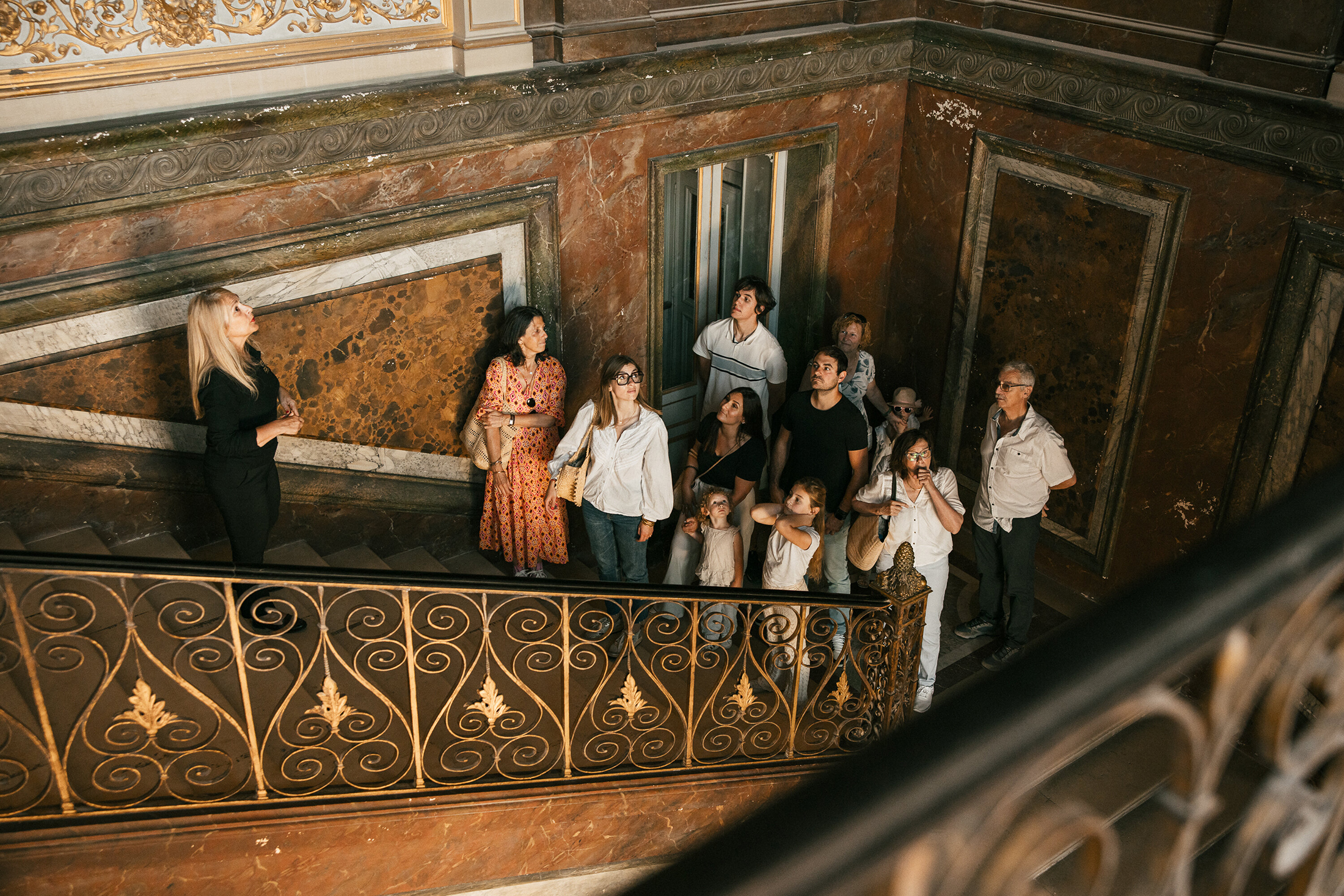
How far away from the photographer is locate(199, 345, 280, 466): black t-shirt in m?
4.62

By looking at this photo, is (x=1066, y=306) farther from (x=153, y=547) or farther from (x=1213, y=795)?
(x=1213, y=795)

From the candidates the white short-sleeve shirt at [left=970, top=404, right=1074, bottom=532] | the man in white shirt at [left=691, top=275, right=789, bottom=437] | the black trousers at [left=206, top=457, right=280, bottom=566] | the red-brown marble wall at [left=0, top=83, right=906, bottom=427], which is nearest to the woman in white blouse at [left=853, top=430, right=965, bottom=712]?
the white short-sleeve shirt at [left=970, top=404, right=1074, bottom=532]

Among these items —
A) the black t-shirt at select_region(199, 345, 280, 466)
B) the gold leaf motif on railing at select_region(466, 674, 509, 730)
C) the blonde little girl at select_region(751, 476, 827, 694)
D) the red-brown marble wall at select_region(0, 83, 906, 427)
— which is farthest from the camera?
the blonde little girl at select_region(751, 476, 827, 694)

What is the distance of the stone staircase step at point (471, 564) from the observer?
6387 millimetres

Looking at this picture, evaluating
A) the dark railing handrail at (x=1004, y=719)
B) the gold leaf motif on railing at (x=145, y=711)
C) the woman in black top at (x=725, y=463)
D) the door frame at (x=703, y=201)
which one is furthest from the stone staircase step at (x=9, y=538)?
the dark railing handrail at (x=1004, y=719)

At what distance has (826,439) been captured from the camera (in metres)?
5.91

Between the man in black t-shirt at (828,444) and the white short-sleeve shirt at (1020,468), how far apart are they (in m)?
0.70

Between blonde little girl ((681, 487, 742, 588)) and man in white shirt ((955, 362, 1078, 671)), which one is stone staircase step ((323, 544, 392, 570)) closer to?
blonde little girl ((681, 487, 742, 588))

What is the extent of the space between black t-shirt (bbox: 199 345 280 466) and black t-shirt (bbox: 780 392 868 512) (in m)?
2.58

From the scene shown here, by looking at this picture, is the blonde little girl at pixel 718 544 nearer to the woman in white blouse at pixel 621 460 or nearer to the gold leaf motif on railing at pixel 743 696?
the woman in white blouse at pixel 621 460

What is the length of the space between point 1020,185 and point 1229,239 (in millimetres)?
1349

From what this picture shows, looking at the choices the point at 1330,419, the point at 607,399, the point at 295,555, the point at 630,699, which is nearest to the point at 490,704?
the point at 630,699

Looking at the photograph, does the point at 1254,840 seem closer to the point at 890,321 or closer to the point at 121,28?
the point at 121,28

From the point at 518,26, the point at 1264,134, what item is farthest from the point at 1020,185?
the point at 518,26
